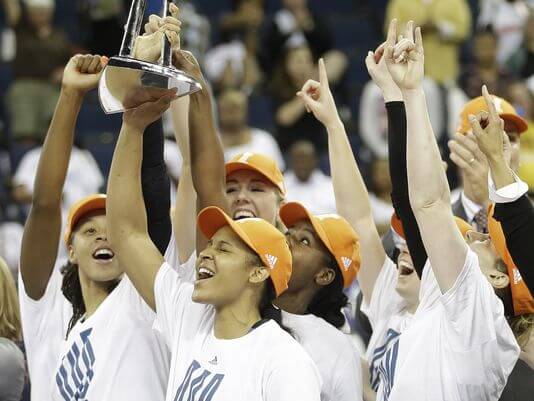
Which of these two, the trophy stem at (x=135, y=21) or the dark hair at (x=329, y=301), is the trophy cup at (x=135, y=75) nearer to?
the trophy stem at (x=135, y=21)

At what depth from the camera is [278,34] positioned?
31.9ft

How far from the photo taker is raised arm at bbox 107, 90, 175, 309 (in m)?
3.62

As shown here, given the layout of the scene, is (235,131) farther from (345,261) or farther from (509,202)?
(509,202)

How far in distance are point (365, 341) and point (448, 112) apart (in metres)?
3.65

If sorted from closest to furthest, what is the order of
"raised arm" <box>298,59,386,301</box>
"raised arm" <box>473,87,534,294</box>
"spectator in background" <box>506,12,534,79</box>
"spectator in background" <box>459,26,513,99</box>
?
1. "raised arm" <box>473,87,534,294</box>
2. "raised arm" <box>298,59,386,301</box>
3. "spectator in background" <box>459,26,513,99</box>
4. "spectator in background" <box>506,12,534,79</box>

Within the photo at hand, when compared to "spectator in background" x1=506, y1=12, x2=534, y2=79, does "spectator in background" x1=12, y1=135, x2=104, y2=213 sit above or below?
below

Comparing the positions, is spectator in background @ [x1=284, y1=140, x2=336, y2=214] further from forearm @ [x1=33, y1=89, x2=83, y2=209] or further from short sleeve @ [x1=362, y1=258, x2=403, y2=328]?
forearm @ [x1=33, y1=89, x2=83, y2=209]

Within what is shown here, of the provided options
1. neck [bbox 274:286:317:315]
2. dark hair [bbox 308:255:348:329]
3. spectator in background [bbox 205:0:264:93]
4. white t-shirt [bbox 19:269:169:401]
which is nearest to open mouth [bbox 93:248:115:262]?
white t-shirt [bbox 19:269:169:401]

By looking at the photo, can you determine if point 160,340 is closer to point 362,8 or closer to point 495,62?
point 495,62

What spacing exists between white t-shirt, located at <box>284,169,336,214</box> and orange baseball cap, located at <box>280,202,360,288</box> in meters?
3.73

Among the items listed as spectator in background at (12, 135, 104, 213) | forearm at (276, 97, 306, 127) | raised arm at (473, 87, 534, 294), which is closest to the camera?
raised arm at (473, 87, 534, 294)

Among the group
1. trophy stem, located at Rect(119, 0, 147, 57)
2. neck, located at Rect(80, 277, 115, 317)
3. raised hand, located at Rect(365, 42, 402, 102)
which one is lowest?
neck, located at Rect(80, 277, 115, 317)

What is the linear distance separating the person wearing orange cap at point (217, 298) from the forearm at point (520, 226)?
657mm

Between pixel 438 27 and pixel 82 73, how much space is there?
6.05m
